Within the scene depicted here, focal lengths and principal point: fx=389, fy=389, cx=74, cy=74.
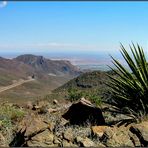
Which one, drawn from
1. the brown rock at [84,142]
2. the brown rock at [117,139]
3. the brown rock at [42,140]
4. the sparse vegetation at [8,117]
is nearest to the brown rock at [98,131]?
the brown rock at [117,139]

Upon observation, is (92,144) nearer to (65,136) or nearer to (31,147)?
(65,136)

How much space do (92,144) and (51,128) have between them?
1187 mm

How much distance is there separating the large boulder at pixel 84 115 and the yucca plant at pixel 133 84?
57 centimetres

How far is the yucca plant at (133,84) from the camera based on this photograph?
29.5 ft

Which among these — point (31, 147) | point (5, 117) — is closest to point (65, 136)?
point (31, 147)

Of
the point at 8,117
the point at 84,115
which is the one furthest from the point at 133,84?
the point at 8,117

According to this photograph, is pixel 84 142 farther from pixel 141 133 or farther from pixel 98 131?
pixel 141 133

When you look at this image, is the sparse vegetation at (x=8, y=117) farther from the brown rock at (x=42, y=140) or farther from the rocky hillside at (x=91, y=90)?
the rocky hillside at (x=91, y=90)

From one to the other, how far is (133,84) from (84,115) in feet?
4.60

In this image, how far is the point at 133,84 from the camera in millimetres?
9133

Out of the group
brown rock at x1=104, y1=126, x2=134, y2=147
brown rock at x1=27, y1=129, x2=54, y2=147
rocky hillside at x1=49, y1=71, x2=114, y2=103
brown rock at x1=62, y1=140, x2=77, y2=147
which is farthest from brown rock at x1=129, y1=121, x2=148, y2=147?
rocky hillside at x1=49, y1=71, x2=114, y2=103

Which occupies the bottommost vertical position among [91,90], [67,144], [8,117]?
[91,90]

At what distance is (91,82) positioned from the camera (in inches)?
2208

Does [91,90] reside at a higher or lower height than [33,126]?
lower
